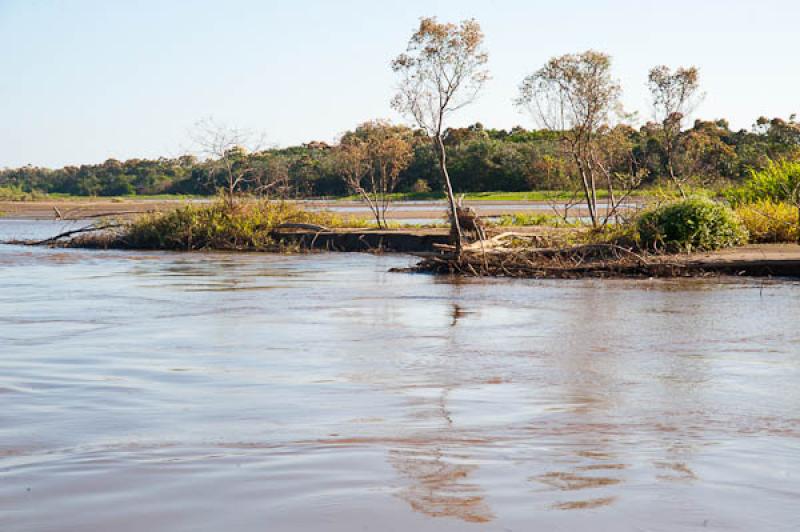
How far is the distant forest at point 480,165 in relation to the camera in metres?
→ 35.8

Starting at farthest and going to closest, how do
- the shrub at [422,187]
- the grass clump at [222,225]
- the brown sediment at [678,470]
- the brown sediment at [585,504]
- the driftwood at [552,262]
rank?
the shrub at [422,187] < the grass clump at [222,225] < the driftwood at [552,262] < the brown sediment at [678,470] < the brown sediment at [585,504]

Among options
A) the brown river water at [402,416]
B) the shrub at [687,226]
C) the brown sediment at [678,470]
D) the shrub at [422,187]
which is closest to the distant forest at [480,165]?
the shrub at [422,187]

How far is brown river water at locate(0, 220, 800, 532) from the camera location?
518 centimetres

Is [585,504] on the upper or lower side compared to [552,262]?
lower

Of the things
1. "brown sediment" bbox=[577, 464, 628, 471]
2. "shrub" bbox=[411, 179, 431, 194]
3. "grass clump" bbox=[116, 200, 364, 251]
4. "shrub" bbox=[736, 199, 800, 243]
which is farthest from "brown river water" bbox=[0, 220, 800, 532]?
"shrub" bbox=[411, 179, 431, 194]

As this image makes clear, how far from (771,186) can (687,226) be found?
656 centimetres

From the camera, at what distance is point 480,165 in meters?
71.6

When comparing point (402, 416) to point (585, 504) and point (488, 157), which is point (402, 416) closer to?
point (585, 504)

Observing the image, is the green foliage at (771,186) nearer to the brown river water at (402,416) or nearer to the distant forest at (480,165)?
the distant forest at (480,165)

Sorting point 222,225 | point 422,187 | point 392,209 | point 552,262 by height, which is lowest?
point 552,262

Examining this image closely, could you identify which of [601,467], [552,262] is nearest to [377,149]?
[552,262]

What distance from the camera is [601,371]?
32.6 feet

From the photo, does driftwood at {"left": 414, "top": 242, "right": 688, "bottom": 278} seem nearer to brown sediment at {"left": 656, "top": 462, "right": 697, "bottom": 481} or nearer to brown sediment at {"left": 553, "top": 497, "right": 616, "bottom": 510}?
brown sediment at {"left": 656, "top": 462, "right": 697, "bottom": 481}

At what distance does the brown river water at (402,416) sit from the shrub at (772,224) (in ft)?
25.3
